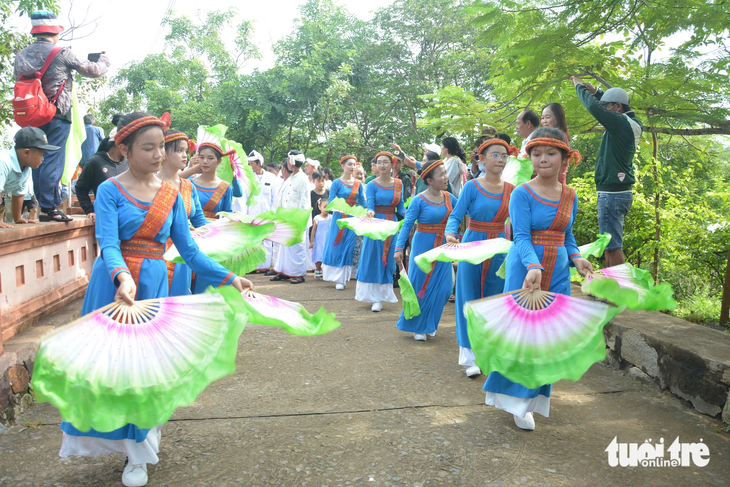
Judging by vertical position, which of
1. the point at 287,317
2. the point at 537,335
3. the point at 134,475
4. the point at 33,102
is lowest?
the point at 134,475

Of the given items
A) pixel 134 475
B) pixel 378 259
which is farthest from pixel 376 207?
pixel 134 475

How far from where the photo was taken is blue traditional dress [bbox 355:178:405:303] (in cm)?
699

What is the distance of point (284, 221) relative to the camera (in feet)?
11.9

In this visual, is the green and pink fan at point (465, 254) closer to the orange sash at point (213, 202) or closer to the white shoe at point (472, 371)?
A: the white shoe at point (472, 371)

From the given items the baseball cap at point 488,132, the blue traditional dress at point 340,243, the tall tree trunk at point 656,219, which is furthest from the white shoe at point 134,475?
the blue traditional dress at point 340,243

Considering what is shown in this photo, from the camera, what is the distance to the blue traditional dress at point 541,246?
3.31 m

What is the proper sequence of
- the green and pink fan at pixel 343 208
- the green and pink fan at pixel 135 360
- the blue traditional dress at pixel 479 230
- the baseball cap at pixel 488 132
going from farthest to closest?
1. the green and pink fan at pixel 343 208
2. the baseball cap at pixel 488 132
3. the blue traditional dress at pixel 479 230
4. the green and pink fan at pixel 135 360

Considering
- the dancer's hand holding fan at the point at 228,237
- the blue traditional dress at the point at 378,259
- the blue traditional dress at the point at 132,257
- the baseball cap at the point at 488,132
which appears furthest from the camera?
the blue traditional dress at the point at 378,259

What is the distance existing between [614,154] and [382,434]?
3192 millimetres

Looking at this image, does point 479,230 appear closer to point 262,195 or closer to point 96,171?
point 96,171

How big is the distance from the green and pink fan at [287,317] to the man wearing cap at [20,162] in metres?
3.05

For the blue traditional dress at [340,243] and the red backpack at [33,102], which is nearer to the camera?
the red backpack at [33,102]

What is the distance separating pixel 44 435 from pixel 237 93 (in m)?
16.4

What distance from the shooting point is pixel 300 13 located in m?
21.1
